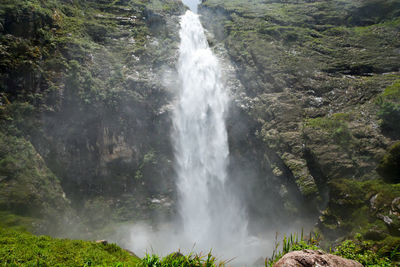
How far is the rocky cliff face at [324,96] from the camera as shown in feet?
49.9

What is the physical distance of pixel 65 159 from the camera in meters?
20.9

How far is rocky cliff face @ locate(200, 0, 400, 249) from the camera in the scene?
15211 millimetres

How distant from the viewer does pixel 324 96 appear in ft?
68.3

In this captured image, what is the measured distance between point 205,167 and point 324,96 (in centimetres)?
1203

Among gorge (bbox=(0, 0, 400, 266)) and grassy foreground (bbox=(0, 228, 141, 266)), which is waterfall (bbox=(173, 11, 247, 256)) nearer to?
gorge (bbox=(0, 0, 400, 266))

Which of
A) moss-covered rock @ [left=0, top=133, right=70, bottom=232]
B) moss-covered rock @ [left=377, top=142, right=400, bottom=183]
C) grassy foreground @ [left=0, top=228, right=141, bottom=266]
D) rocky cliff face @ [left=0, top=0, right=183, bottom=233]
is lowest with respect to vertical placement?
grassy foreground @ [left=0, top=228, right=141, bottom=266]

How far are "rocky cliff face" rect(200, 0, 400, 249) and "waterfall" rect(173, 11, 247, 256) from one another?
2.76m

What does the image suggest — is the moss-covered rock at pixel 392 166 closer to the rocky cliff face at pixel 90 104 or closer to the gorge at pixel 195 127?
the gorge at pixel 195 127

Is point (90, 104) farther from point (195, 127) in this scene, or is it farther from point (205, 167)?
point (205, 167)

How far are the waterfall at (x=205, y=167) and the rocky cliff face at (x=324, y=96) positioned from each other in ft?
9.05

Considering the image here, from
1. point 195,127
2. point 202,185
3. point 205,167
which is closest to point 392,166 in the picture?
point 205,167

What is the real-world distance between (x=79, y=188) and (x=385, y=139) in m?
23.2

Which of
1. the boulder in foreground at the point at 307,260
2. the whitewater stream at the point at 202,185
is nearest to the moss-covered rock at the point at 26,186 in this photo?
the whitewater stream at the point at 202,185

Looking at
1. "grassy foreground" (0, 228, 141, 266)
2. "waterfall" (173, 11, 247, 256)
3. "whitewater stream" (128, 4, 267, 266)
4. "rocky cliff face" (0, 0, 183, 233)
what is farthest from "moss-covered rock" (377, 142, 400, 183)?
"rocky cliff face" (0, 0, 183, 233)
